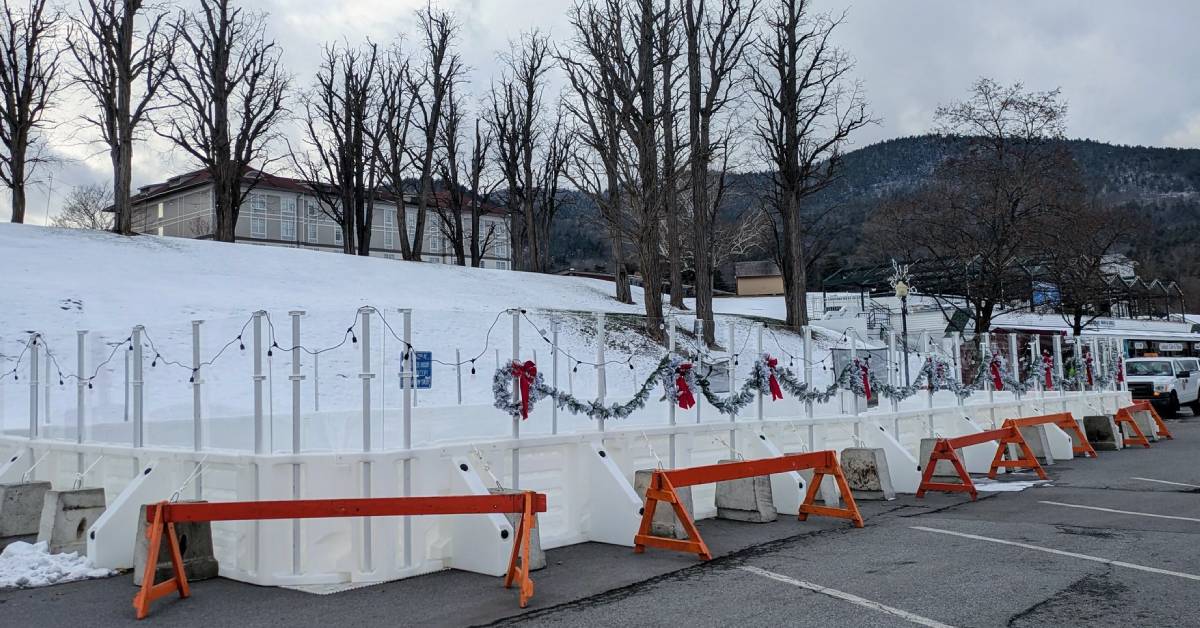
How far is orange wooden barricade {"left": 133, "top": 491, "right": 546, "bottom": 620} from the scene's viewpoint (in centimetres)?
743

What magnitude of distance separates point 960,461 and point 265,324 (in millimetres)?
9505

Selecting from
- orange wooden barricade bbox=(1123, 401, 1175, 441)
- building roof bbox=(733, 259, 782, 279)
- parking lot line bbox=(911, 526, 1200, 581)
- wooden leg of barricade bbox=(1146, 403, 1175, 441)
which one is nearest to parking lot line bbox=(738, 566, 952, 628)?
parking lot line bbox=(911, 526, 1200, 581)

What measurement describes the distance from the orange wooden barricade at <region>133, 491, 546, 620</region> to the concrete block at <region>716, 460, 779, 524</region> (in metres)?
3.95

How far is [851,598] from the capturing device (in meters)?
7.03

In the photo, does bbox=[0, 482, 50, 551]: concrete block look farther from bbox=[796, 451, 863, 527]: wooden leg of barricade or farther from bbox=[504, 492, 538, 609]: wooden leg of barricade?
bbox=[796, 451, 863, 527]: wooden leg of barricade

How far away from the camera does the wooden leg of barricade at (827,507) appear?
10734mm

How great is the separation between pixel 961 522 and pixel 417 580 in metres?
6.28

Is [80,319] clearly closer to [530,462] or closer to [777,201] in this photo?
[530,462]

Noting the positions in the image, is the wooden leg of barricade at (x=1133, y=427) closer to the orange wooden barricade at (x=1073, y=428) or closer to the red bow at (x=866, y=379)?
the orange wooden barricade at (x=1073, y=428)

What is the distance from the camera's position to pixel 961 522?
1072 cm

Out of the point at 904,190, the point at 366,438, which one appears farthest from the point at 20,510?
the point at 904,190

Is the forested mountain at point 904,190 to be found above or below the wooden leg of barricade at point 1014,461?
above

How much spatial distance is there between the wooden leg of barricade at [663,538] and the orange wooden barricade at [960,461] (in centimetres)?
537

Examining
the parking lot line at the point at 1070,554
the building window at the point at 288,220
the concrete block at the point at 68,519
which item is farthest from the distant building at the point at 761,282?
the concrete block at the point at 68,519
